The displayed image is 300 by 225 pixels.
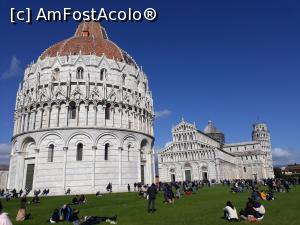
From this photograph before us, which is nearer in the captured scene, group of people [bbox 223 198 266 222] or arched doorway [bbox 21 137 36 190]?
group of people [bbox 223 198 266 222]

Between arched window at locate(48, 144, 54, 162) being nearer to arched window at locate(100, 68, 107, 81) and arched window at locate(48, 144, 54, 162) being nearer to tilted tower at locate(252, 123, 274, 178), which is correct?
arched window at locate(100, 68, 107, 81)

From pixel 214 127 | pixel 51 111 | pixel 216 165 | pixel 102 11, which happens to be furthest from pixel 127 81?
pixel 214 127

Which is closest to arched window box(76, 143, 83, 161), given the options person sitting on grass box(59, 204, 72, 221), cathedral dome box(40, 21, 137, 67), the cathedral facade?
cathedral dome box(40, 21, 137, 67)

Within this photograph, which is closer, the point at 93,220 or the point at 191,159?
the point at 93,220

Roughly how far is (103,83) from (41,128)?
374 inches

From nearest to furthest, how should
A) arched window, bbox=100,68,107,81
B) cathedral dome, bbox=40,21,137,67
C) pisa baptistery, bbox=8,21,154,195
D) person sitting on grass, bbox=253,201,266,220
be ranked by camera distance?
person sitting on grass, bbox=253,201,266,220 → pisa baptistery, bbox=8,21,154,195 → arched window, bbox=100,68,107,81 → cathedral dome, bbox=40,21,137,67

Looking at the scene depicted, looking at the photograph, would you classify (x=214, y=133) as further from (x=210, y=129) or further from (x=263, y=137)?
(x=263, y=137)

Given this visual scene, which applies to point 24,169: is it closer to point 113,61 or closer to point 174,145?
point 113,61

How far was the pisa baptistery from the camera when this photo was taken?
1374 inches

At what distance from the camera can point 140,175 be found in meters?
39.2

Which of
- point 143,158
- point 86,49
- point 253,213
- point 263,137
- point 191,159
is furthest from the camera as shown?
point 263,137

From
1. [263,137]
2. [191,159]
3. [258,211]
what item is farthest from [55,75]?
[263,137]

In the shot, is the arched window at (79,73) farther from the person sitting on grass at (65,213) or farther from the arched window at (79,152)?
the person sitting on grass at (65,213)

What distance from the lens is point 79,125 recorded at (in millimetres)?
35625
